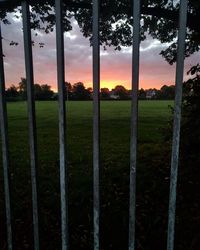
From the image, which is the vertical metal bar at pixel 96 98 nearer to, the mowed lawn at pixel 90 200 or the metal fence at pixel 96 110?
the metal fence at pixel 96 110

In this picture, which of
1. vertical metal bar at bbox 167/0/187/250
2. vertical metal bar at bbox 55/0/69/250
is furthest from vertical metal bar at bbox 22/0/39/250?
vertical metal bar at bbox 167/0/187/250

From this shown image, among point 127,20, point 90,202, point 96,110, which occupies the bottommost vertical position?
point 90,202

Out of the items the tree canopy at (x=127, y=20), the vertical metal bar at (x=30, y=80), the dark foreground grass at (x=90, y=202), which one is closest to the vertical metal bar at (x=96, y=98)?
the vertical metal bar at (x=30, y=80)

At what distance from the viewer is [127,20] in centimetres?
846

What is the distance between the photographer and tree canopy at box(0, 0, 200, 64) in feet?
17.3

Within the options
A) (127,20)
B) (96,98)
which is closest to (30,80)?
(96,98)

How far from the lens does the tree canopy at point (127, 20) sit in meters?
5.26

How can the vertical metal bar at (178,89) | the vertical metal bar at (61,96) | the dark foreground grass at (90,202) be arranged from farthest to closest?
the dark foreground grass at (90,202) → the vertical metal bar at (61,96) → the vertical metal bar at (178,89)

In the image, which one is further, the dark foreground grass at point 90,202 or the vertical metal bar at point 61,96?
the dark foreground grass at point 90,202

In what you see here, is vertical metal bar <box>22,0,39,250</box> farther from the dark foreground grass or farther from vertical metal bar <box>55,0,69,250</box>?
the dark foreground grass

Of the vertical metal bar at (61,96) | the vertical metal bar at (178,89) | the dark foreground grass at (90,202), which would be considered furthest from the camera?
the dark foreground grass at (90,202)

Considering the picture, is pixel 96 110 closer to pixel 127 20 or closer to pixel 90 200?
pixel 90 200

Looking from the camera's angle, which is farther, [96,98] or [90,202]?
[90,202]

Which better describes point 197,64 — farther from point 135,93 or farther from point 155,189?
point 135,93
